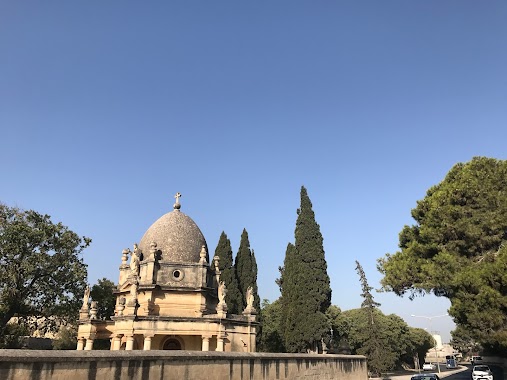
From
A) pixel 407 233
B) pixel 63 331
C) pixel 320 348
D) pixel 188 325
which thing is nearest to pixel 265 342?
pixel 320 348

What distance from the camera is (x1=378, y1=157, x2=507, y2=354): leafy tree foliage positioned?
19.0 m

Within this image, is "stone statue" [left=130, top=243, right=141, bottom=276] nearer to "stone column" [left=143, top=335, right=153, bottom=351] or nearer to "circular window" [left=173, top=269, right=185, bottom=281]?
"circular window" [left=173, top=269, right=185, bottom=281]

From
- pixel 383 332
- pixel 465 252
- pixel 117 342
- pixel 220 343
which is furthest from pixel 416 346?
pixel 117 342

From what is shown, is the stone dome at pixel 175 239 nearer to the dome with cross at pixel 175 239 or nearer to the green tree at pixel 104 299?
the dome with cross at pixel 175 239

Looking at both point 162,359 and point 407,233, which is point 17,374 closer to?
point 162,359

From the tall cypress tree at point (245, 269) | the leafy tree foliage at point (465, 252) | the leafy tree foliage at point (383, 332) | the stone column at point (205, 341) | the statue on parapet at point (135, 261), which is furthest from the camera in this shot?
the leafy tree foliage at point (383, 332)

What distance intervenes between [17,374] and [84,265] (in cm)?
2647

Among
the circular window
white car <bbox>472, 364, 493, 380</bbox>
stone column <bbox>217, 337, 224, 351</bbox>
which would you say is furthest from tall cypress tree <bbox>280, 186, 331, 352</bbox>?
the circular window

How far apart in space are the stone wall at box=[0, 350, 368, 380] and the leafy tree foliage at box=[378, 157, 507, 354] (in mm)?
10096

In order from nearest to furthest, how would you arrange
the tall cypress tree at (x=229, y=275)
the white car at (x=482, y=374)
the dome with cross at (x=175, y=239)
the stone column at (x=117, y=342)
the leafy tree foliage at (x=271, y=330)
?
1. the stone column at (x=117, y=342)
2. the dome with cross at (x=175, y=239)
3. the white car at (x=482, y=374)
4. the tall cypress tree at (x=229, y=275)
5. the leafy tree foliage at (x=271, y=330)

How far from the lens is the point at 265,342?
1797 inches

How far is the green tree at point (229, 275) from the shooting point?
36.9 meters

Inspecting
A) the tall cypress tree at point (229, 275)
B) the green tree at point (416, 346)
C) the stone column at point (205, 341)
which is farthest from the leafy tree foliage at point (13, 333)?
the green tree at point (416, 346)

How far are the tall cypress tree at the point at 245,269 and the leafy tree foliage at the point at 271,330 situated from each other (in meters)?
5.77
